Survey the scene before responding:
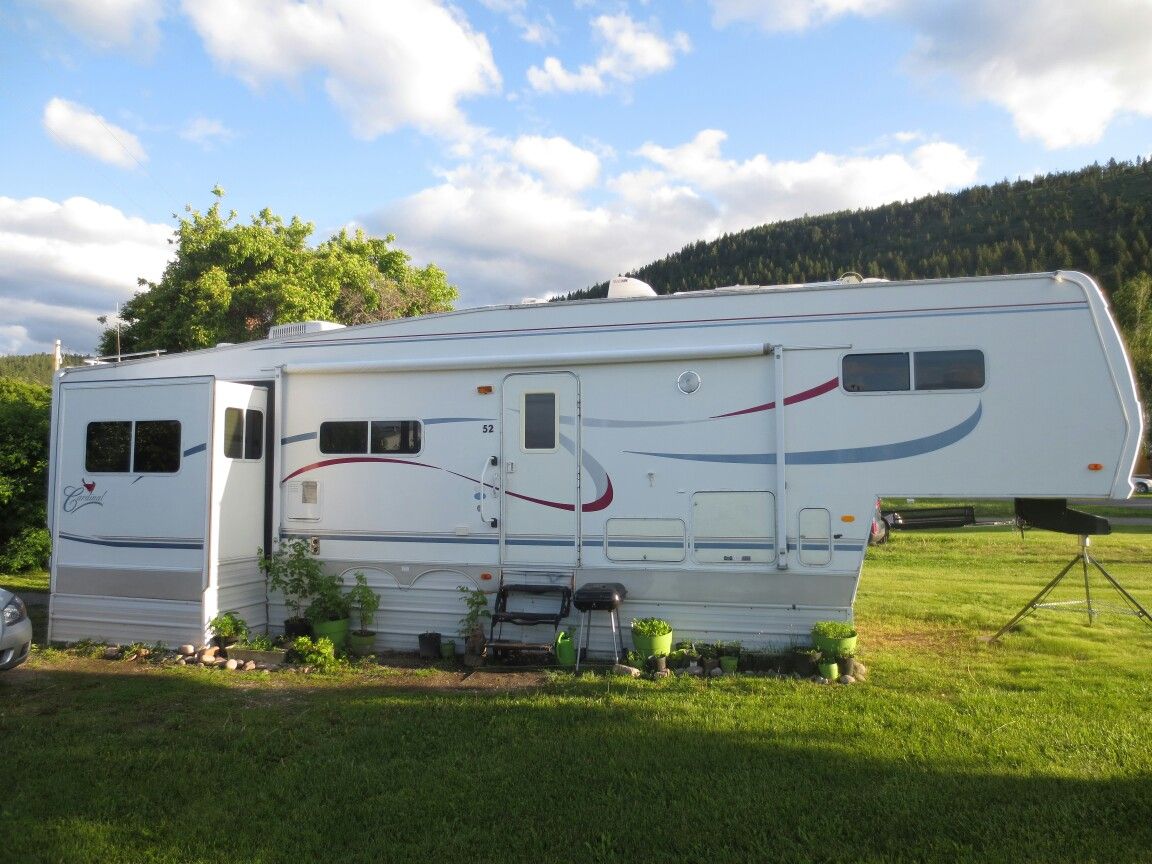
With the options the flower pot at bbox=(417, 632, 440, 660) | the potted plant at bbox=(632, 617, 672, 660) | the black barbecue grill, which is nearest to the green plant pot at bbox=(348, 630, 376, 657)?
the flower pot at bbox=(417, 632, 440, 660)

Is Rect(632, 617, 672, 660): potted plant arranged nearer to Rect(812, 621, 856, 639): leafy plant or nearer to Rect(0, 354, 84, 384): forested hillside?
Rect(812, 621, 856, 639): leafy plant

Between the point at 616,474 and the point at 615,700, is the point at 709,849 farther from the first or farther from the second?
the point at 616,474

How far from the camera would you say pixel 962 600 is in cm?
971

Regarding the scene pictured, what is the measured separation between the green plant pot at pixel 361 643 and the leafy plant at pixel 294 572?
0.56 metres

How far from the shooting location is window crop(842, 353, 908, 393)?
6.69m

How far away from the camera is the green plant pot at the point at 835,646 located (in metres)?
6.50

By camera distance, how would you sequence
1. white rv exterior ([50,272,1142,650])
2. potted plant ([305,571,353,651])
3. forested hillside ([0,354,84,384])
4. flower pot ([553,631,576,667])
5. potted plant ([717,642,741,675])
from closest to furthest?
white rv exterior ([50,272,1142,650]) < potted plant ([717,642,741,675]) < flower pot ([553,631,576,667]) < potted plant ([305,571,353,651]) < forested hillside ([0,354,84,384])

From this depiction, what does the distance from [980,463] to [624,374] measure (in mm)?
2988

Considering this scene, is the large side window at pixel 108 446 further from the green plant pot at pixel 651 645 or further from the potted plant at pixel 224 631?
the green plant pot at pixel 651 645

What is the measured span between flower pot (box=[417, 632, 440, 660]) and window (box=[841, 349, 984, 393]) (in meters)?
4.27

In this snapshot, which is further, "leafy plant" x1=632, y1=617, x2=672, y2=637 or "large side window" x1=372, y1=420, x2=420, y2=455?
"large side window" x1=372, y1=420, x2=420, y2=455

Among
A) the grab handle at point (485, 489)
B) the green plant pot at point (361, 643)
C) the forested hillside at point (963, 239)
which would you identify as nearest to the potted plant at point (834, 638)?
the grab handle at point (485, 489)

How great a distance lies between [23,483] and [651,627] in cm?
1028

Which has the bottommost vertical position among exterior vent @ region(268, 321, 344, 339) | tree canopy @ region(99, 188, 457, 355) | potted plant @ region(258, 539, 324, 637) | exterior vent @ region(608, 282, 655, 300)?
potted plant @ region(258, 539, 324, 637)
